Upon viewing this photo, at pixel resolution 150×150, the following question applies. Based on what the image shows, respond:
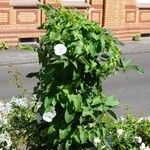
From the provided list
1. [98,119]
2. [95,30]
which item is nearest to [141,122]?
[98,119]

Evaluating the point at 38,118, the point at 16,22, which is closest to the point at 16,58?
the point at 16,22

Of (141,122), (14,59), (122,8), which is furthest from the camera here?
(122,8)

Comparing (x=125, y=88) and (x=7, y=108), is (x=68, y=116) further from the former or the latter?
(x=125, y=88)

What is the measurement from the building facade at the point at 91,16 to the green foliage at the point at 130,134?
12.5 m

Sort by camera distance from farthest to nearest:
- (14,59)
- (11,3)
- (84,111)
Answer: (11,3), (14,59), (84,111)

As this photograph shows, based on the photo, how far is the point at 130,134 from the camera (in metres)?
5.04

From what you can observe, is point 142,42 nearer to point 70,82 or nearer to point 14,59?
point 14,59

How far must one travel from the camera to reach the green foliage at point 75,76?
4309 millimetres

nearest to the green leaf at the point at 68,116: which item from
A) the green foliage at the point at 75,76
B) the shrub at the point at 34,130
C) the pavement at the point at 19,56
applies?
the green foliage at the point at 75,76

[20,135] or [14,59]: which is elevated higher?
[20,135]

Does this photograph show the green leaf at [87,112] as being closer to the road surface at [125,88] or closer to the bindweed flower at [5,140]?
the bindweed flower at [5,140]

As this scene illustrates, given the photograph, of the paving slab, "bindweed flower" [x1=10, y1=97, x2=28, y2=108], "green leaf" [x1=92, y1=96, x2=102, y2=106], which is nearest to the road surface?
the paving slab

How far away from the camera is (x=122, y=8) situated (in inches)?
931

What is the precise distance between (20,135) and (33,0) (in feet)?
52.4
